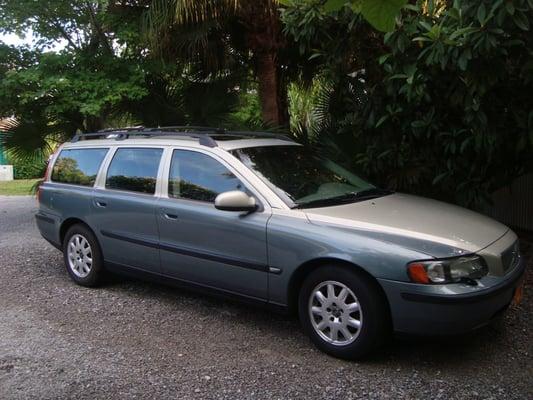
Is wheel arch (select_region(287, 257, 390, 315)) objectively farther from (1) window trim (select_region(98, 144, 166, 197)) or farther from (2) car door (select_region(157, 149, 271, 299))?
(1) window trim (select_region(98, 144, 166, 197))

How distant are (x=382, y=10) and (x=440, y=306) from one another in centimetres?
240

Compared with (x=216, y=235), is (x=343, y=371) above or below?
below

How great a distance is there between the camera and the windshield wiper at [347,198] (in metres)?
4.25

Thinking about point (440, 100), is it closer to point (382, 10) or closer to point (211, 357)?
Result: point (211, 357)

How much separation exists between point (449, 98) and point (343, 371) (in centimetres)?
298

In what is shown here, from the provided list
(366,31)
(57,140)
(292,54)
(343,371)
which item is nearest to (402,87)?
(366,31)

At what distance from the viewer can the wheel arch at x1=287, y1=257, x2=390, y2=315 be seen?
3.69 meters

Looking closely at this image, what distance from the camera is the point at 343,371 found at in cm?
369

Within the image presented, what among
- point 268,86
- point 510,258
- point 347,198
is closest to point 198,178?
point 347,198

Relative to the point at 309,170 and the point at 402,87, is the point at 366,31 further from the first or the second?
the point at 309,170

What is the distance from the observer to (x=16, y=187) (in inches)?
714

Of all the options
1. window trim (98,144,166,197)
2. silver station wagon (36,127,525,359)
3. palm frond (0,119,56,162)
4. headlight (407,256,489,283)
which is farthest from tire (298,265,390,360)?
palm frond (0,119,56,162)

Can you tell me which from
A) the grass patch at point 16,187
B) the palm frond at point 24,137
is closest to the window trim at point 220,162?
the palm frond at point 24,137

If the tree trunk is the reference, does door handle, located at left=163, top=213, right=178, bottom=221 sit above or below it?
below
